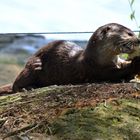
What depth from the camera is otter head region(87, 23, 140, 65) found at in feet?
21.3

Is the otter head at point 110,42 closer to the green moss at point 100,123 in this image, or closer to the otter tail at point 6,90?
the otter tail at point 6,90

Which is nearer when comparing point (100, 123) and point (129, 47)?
point (100, 123)

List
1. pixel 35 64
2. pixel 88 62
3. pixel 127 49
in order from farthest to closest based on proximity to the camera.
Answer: pixel 35 64 < pixel 88 62 < pixel 127 49

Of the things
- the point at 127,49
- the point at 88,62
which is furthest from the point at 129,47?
the point at 88,62

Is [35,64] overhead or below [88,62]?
below

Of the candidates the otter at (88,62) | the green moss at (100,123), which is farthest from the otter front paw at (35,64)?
the green moss at (100,123)

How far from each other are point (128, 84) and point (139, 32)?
1.15 metres

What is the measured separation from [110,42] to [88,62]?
0.30 meters

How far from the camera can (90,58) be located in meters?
6.61

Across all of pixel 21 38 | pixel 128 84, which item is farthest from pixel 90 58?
pixel 21 38

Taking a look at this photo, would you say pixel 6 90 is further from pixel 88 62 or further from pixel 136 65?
pixel 136 65

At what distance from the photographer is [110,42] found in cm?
666

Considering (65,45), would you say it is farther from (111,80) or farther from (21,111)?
(21,111)

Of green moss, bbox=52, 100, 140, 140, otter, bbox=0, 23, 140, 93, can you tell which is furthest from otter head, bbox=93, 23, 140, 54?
green moss, bbox=52, 100, 140, 140
